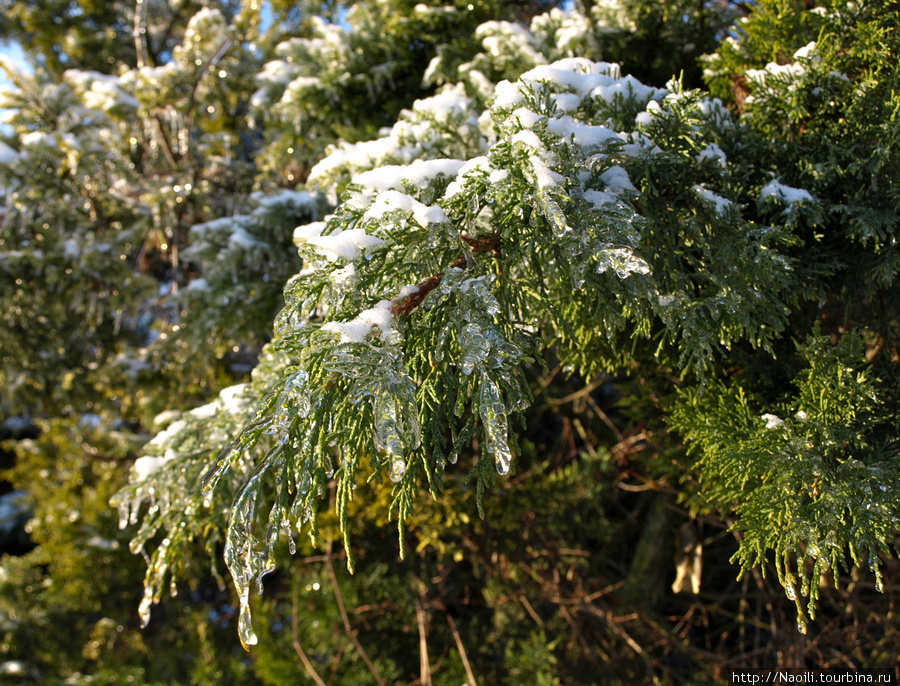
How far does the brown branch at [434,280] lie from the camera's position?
0.96 metres

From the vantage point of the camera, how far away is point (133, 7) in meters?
4.87

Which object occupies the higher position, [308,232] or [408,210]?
[408,210]

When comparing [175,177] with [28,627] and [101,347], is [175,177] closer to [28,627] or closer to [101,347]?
[101,347]

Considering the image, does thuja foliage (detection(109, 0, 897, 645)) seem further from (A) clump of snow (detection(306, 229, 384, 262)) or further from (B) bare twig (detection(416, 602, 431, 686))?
(B) bare twig (detection(416, 602, 431, 686))

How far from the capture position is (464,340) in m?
0.88

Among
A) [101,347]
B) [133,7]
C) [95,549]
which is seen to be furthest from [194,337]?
[133,7]

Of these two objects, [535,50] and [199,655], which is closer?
[535,50]

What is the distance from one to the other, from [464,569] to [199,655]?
1.65m

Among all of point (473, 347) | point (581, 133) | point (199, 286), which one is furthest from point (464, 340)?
point (199, 286)

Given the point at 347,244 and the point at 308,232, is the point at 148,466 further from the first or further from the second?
the point at 347,244

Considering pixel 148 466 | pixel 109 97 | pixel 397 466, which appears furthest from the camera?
pixel 109 97

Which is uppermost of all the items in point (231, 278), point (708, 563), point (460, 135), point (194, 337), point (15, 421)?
point (460, 135)

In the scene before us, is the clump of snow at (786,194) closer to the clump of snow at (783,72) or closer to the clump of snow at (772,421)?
the clump of snow at (783,72)

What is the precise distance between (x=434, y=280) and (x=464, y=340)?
0.19 meters
